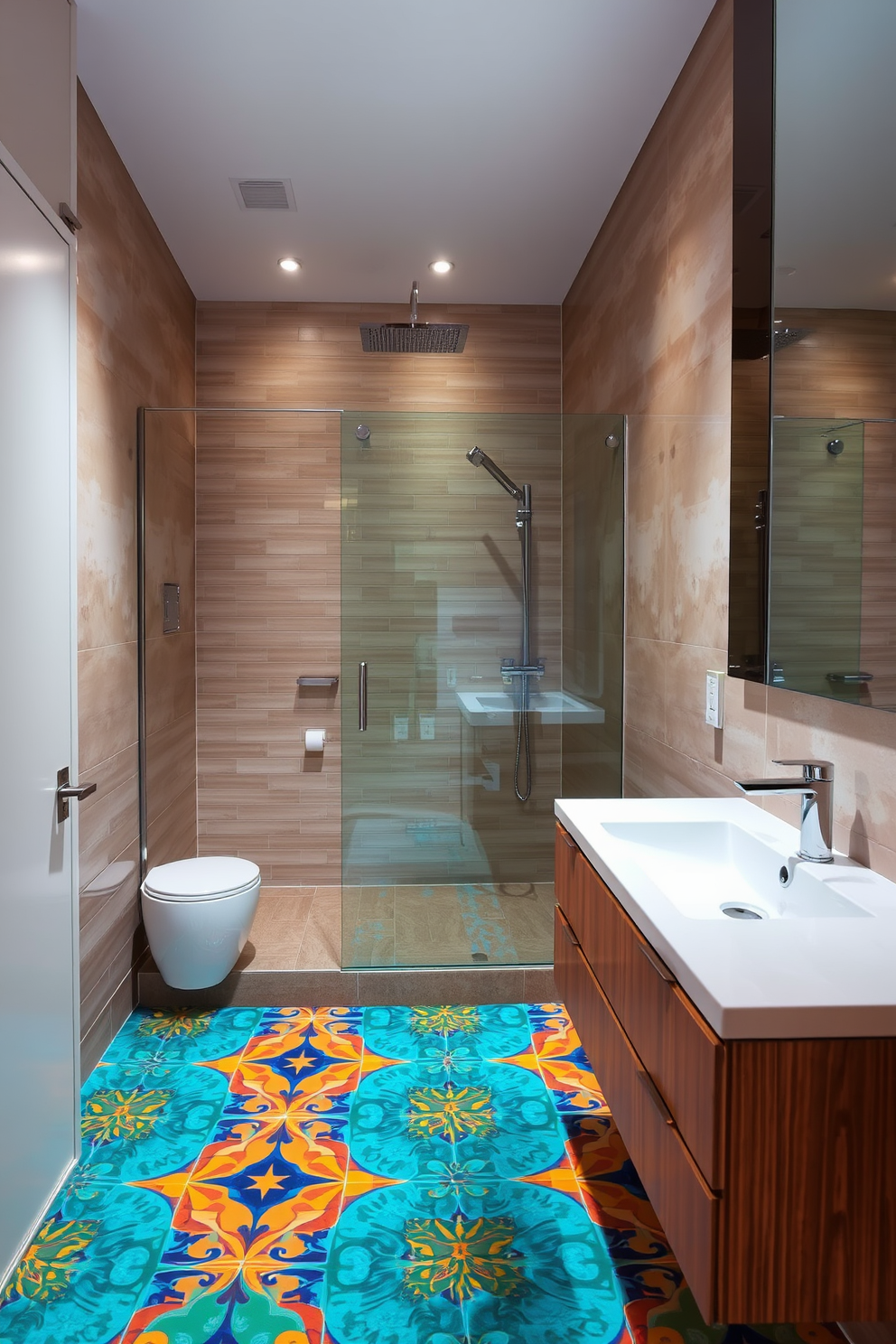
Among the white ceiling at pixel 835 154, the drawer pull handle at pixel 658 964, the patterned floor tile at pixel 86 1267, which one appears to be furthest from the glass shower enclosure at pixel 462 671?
the drawer pull handle at pixel 658 964

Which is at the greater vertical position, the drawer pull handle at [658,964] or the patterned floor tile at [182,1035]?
the drawer pull handle at [658,964]

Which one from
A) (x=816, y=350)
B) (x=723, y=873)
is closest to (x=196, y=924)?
(x=723, y=873)

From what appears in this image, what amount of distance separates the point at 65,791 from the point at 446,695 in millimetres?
1283

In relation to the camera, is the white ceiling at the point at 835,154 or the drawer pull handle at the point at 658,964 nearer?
the drawer pull handle at the point at 658,964

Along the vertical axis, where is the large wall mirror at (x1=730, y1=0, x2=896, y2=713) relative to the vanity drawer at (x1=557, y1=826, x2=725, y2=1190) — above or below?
above

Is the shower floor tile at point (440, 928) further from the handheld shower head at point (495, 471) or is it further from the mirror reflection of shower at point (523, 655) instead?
the handheld shower head at point (495, 471)

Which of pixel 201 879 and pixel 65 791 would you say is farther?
pixel 201 879

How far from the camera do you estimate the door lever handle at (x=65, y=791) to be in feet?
6.17

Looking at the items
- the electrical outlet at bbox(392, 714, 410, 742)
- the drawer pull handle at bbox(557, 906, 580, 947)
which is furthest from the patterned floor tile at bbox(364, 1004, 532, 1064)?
the electrical outlet at bbox(392, 714, 410, 742)

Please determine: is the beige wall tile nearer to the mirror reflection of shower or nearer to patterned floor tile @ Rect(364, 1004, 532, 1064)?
the mirror reflection of shower

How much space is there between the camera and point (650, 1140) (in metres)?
1.21

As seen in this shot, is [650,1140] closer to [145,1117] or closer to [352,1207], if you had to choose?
[352,1207]

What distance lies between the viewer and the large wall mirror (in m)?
1.34

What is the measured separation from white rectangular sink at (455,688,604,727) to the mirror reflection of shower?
34 mm
